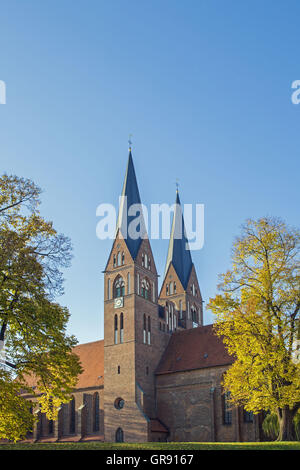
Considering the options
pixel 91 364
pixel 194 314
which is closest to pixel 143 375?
pixel 91 364

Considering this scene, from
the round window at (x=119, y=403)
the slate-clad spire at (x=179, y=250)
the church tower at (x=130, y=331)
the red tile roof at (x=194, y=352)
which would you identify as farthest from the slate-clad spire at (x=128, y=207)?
the round window at (x=119, y=403)

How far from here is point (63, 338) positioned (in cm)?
2061

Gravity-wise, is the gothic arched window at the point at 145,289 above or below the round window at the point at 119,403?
above

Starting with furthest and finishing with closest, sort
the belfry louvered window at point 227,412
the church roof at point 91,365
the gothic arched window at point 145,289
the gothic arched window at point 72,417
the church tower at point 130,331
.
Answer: the church roof at point 91,365 < the gothic arched window at point 72,417 < the gothic arched window at point 145,289 < the church tower at point 130,331 < the belfry louvered window at point 227,412

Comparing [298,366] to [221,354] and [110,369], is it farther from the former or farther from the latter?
[110,369]

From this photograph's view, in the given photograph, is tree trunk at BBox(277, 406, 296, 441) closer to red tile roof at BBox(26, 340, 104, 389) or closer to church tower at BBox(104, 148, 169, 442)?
church tower at BBox(104, 148, 169, 442)

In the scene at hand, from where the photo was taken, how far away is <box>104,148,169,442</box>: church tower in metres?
41.0

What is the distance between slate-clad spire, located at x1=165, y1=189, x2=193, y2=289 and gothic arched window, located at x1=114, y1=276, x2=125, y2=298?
38.3 ft

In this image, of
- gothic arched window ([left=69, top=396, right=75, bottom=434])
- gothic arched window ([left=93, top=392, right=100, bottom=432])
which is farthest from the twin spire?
gothic arched window ([left=69, top=396, right=75, bottom=434])

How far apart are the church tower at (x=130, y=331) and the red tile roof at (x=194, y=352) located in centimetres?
96

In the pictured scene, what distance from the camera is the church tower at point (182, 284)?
5491 centimetres

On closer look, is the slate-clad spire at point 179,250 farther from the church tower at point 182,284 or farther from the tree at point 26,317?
the tree at point 26,317

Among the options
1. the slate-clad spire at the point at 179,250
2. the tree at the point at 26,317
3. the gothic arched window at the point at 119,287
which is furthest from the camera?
the slate-clad spire at the point at 179,250

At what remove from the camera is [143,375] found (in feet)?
140
